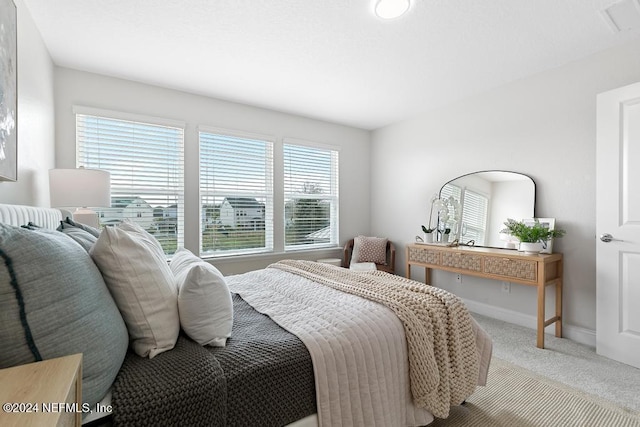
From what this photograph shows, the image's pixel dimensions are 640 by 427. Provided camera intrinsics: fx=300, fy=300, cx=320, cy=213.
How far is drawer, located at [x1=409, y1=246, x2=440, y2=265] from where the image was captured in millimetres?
3387

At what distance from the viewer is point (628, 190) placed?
225 centimetres

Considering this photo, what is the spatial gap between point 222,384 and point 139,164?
2.89 m

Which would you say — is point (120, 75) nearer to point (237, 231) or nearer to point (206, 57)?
point (206, 57)

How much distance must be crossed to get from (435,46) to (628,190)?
1820 millimetres

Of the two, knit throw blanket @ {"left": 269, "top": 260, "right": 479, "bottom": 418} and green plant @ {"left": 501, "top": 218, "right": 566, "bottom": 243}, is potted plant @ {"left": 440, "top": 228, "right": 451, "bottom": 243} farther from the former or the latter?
knit throw blanket @ {"left": 269, "top": 260, "right": 479, "bottom": 418}

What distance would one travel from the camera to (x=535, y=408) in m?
1.76

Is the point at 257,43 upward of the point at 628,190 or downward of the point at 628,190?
upward

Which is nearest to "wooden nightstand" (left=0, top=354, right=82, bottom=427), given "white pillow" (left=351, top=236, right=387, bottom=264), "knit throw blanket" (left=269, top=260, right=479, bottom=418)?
"knit throw blanket" (left=269, top=260, right=479, bottom=418)

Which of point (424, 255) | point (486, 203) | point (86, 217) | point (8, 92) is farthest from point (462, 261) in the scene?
point (8, 92)

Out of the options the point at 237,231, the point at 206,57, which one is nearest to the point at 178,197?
the point at 237,231

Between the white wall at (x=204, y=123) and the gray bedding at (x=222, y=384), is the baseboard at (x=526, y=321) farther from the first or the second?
the gray bedding at (x=222, y=384)

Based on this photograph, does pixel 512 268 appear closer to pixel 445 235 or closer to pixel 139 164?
pixel 445 235

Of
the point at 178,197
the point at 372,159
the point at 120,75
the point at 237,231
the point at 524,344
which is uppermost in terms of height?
the point at 120,75

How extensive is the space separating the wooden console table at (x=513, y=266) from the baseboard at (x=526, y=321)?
0.30ft
